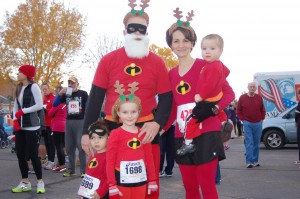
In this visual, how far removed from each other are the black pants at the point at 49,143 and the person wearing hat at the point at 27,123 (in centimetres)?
307

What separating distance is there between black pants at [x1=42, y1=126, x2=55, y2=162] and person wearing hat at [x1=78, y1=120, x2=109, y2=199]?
19.7ft

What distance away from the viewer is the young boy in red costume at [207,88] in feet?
10.7

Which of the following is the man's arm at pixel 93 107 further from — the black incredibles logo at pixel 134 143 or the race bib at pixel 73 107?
the race bib at pixel 73 107

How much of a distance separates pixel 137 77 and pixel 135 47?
267 mm

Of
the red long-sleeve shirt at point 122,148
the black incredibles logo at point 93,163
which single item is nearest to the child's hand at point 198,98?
the red long-sleeve shirt at point 122,148

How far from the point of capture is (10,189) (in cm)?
675

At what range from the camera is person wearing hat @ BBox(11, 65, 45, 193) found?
6199mm

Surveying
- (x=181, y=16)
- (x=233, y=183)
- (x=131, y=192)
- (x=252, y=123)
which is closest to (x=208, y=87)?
(x=181, y=16)

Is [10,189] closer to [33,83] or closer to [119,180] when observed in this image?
[33,83]

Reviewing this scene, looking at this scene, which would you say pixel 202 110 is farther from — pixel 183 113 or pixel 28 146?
pixel 28 146

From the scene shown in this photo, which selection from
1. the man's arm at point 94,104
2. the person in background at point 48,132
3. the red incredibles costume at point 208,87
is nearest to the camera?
the red incredibles costume at point 208,87

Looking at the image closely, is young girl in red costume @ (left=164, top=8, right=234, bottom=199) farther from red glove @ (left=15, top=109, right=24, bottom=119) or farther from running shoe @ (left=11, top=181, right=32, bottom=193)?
running shoe @ (left=11, top=181, right=32, bottom=193)

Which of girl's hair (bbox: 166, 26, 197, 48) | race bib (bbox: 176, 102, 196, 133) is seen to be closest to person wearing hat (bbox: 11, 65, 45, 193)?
girl's hair (bbox: 166, 26, 197, 48)

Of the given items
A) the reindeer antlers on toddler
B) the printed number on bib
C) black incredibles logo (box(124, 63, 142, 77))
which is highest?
the reindeer antlers on toddler
